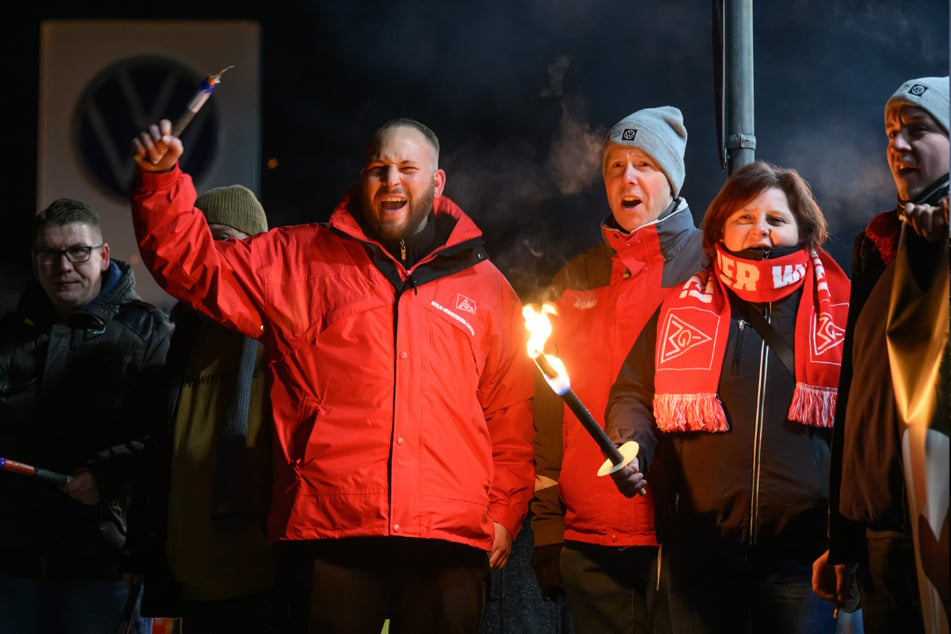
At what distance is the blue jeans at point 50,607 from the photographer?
3826 millimetres

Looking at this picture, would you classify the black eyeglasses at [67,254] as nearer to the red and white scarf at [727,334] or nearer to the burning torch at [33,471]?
the burning torch at [33,471]

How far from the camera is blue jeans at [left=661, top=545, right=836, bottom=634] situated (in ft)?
9.64

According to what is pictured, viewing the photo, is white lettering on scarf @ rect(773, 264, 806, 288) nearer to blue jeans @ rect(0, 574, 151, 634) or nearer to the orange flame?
the orange flame

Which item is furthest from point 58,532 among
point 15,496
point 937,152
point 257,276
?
point 937,152

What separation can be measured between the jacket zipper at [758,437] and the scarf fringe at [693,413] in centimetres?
9

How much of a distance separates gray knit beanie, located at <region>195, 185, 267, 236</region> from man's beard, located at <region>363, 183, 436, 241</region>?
28.6 inches

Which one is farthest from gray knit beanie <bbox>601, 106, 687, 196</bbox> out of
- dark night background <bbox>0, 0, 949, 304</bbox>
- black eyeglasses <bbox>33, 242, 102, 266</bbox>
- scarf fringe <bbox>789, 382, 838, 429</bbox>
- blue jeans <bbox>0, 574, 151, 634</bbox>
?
blue jeans <bbox>0, 574, 151, 634</bbox>

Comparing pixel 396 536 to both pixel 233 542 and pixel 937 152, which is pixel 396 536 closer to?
pixel 233 542

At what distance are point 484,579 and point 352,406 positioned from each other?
2.39ft

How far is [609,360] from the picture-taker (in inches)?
145

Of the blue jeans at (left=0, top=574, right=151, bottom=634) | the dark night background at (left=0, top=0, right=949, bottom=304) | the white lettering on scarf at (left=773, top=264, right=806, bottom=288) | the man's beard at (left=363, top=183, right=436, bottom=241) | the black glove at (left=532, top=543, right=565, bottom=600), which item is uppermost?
the dark night background at (left=0, top=0, right=949, bottom=304)

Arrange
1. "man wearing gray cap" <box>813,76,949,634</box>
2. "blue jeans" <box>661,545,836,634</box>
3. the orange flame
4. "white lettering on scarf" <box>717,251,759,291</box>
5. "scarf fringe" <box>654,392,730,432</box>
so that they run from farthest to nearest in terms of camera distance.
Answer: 1. "white lettering on scarf" <box>717,251,759,291</box>
2. "scarf fringe" <box>654,392,730,432</box>
3. "blue jeans" <box>661,545,836,634</box>
4. the orange flame
5. "man wearing gray cap" <box>813,76,949,634</box>

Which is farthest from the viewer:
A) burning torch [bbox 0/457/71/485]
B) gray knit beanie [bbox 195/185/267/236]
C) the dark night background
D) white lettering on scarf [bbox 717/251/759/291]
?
the dark night background

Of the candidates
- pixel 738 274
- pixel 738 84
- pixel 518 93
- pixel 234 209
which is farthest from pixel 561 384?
pixel 518 93
